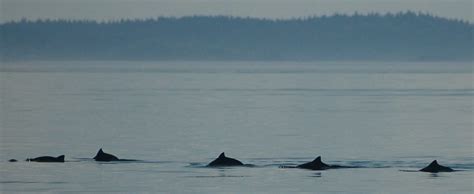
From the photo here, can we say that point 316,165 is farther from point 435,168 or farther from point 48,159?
point 48,159

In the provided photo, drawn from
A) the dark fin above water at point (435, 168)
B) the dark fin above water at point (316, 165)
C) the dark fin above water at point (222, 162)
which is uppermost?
the dark fin above water at point (222, 162)

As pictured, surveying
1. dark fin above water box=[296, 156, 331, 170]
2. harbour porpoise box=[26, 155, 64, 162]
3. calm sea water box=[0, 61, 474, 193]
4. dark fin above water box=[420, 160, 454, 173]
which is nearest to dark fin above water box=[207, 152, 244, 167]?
calm sea water box=[0, 61, 474, 193]

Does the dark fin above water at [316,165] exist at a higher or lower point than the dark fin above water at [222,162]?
lower

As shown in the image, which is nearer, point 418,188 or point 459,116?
point 418,188

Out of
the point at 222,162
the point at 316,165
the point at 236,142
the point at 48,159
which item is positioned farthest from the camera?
the point at 236,142

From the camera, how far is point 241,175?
34.1 meters

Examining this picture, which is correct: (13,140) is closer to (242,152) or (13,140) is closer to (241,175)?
(242,152)

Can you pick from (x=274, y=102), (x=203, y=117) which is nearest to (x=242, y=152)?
(x=203, y=117)

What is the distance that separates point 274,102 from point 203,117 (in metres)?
16.0

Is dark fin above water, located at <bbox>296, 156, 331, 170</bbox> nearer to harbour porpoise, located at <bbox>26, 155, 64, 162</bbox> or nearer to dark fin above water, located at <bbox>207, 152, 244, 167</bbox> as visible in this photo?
dark fin above water, located at <bbox>207, 152, 244, 167</bbox>

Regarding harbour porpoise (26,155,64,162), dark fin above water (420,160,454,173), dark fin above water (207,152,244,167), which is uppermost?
harbour porpoise (26,155,64,162)

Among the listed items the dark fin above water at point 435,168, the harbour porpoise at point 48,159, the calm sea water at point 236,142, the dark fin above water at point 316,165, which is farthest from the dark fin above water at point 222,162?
the dark fin above water at point 435,168

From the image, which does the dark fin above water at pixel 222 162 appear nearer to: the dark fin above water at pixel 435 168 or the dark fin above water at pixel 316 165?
the dark fin above water at pixel 316 165

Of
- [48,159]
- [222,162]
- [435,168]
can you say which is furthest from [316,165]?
[48,159]
